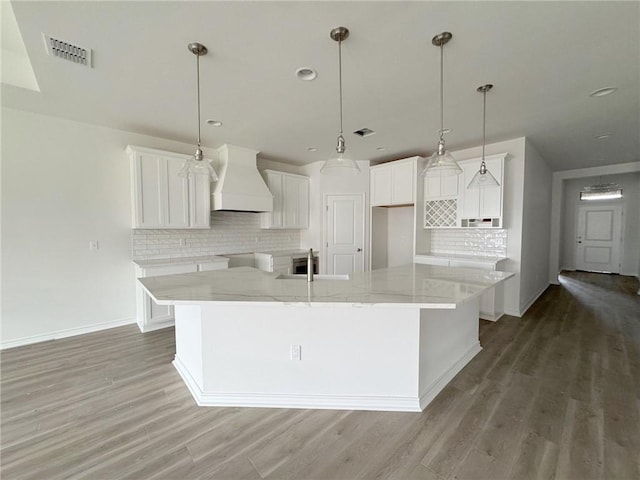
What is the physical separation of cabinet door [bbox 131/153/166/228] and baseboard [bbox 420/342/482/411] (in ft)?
12.1

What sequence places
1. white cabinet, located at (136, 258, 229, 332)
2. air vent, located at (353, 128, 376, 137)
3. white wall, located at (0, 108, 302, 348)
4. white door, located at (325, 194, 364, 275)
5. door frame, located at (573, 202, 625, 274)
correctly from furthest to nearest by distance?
door frame, located at (573, 202, 625, 274) < white door, located at (325, 194, 364, 275) < air vent, located at (353, 128, 376, 137) < white cabinet, located at (136, 258, 229, 332) < white wall, located at (0, 108, 302, 348)

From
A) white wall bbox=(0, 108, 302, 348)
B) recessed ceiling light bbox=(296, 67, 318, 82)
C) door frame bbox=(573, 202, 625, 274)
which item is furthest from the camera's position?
door frame bbox=(573, 202, 625, 274)

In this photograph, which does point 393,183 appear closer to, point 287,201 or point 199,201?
point 287,201

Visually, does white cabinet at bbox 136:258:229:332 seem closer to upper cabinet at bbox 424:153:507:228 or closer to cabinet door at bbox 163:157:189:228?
cabinet door at bbox 163:157:189:228

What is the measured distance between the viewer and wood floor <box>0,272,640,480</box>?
1.53 meters

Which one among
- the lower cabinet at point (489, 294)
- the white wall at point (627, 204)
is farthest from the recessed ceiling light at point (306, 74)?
the white wall at point (627, 204)

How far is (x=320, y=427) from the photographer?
1832 millimetres

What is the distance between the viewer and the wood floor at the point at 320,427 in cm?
153

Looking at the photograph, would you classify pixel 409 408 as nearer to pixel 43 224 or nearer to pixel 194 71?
pixel 194 71

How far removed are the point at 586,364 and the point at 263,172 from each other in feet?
16.1

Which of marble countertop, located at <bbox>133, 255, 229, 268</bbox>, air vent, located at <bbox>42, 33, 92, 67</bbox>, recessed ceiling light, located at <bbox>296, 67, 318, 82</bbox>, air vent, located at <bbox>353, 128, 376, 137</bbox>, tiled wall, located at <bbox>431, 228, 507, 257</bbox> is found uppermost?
air vent, located at <bbox>353, 128, 376, 137</bbox>

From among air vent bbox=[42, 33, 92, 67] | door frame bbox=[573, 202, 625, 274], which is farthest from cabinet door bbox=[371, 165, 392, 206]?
door frame bbox=[573, 202, 625, 274]

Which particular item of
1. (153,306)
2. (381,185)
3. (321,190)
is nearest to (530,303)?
(381,185)

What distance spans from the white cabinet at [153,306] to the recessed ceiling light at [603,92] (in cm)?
477
